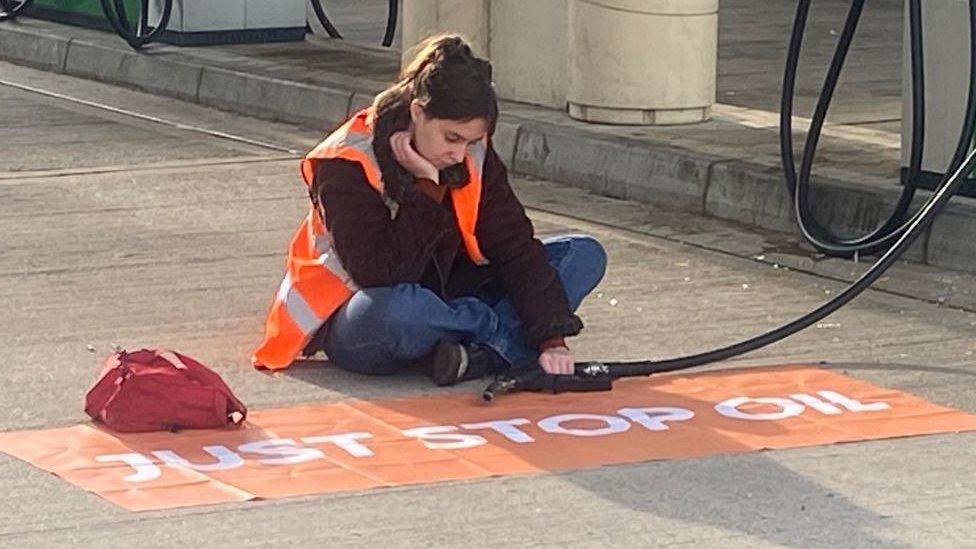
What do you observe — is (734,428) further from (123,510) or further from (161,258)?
(161,258)

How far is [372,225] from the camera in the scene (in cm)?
598

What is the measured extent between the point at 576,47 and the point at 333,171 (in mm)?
4254

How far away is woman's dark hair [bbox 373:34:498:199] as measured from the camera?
18.8ft

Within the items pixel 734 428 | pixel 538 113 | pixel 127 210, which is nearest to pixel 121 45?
pixel 538 113

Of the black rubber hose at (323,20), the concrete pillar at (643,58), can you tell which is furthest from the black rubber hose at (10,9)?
the concrete pillar at (643,58)

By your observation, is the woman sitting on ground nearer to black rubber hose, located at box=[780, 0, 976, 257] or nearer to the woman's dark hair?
the woman's dark hair

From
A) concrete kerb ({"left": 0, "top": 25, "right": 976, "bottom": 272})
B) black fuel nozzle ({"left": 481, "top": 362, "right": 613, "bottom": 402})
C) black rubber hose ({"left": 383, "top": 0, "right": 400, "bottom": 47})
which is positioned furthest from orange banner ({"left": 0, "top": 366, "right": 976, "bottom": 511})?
black rubber hose ({"left": 383, "top": 0, "right": 400, "bottom": 47})

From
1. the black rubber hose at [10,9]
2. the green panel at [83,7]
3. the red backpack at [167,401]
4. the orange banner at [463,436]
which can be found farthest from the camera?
the black rubber hose at [10,9]

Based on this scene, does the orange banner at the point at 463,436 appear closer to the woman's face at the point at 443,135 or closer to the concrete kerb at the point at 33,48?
the woman's face at the point at 443,135

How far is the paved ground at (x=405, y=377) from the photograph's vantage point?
4.88 meters

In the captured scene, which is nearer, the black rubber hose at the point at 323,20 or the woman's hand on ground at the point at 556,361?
the woman's hand on ground at the point at 556,361

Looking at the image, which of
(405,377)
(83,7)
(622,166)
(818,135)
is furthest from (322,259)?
(83,7)

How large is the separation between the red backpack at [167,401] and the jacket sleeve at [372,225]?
0.58 m

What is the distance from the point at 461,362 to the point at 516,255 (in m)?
0.34
